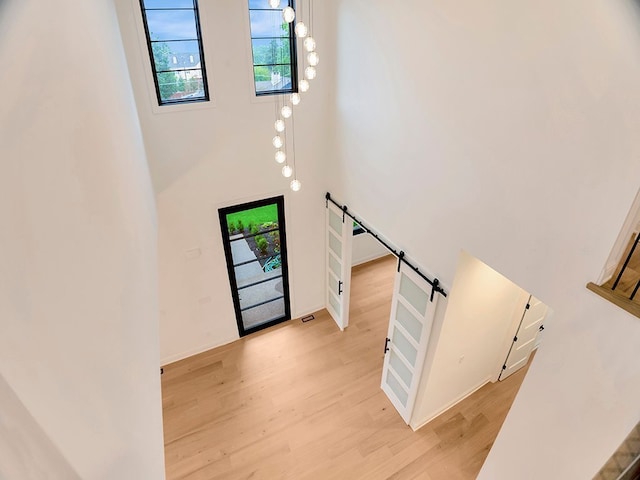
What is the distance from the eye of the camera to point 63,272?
105 centimetres

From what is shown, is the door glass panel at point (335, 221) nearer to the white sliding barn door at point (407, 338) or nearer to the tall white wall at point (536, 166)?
the white sliding barn door at point (407, 338)

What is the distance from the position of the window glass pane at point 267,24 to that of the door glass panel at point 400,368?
4.59 m

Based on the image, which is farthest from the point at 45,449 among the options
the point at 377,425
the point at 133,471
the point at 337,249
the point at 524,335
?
the point at 524,335

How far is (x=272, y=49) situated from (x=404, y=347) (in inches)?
170

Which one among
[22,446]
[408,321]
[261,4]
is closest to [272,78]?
[261,4]

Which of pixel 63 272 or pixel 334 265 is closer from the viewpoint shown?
pixel 63 272

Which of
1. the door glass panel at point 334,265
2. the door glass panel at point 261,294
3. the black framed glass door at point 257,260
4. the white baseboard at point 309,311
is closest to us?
the black framed glass door at point 257,260

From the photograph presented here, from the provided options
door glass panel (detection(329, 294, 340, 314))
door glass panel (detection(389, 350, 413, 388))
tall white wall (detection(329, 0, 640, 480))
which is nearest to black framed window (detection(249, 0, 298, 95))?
Answer: tall white wall (detection(329, 0, 640, 480))

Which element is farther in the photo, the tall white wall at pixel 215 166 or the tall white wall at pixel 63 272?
the tall white wall at pixel 215 166

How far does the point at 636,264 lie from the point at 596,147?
3.06 ft

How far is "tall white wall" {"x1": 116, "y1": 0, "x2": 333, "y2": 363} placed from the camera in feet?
14.1

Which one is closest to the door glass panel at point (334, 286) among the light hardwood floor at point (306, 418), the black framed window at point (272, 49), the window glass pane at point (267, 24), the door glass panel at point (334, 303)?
the door glass panel at point (334, 303)

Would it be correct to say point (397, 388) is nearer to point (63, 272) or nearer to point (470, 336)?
point (470, 336)

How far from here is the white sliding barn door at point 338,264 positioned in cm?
572
